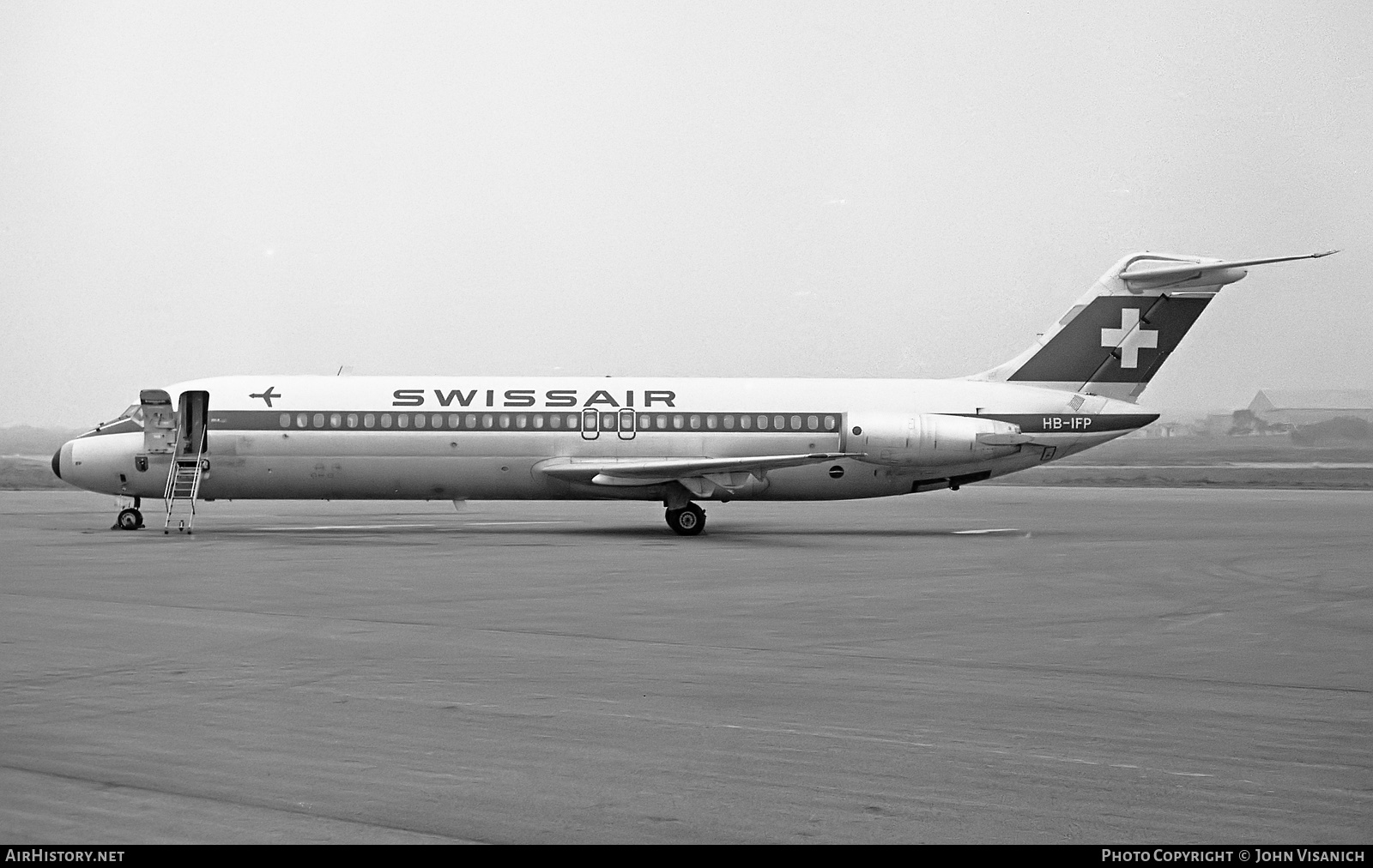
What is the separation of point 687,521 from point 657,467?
4.40 feet

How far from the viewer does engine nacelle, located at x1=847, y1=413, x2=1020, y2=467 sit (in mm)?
27734

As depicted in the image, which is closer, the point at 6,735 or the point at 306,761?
the point at 306,761

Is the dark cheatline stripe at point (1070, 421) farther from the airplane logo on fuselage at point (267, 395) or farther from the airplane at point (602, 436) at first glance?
the airplane logo on fuselage at point (267, 395)

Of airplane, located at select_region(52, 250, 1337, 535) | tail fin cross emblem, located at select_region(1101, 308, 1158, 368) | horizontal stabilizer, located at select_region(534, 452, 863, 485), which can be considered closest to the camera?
horizontal stabilizer, located at select_region(534, 452, 863, 485)

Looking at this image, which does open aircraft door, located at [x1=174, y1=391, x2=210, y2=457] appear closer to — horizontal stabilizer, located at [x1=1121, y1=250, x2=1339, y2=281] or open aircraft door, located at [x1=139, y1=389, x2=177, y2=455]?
open aircraft door, located at [x1=139, y1=389, x2=177, y2=455]


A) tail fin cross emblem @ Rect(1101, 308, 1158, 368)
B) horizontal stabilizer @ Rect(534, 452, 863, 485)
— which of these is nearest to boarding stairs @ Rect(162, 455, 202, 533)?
horizontal stabilizer @ Rect(534, 452, 863, 485)

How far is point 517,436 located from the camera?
90.4 ft

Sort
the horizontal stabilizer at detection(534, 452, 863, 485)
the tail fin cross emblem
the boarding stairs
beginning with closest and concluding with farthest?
the horizontal stabilizer at detection(534, 452, 863, 485) → the boarding stairs → the tail fin cross emblem

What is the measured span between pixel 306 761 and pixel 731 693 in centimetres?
330

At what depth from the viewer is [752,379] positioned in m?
29.2

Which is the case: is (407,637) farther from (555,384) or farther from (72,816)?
(555,384)

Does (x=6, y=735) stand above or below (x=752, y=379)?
below

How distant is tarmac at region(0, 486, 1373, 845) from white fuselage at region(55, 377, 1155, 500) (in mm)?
6167
